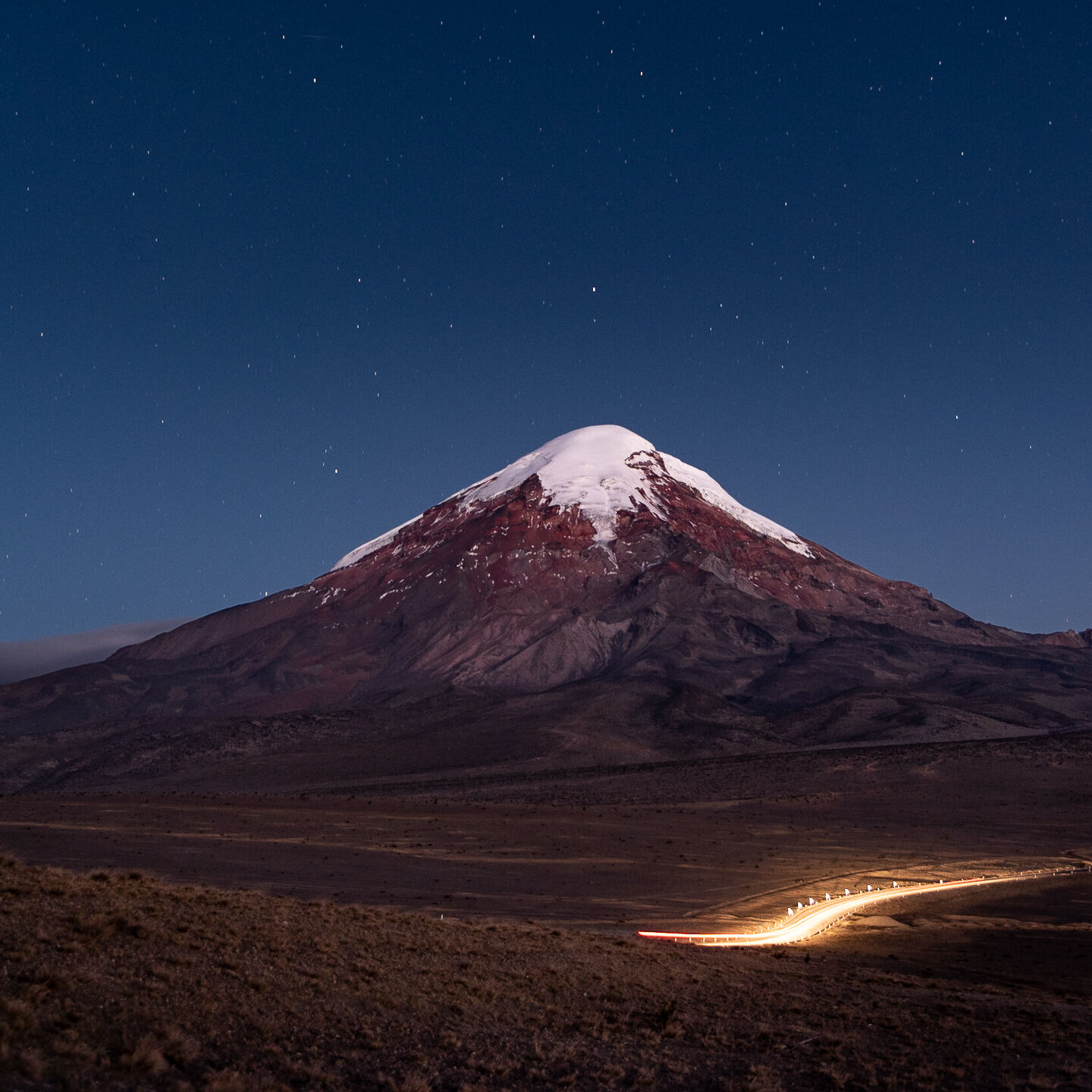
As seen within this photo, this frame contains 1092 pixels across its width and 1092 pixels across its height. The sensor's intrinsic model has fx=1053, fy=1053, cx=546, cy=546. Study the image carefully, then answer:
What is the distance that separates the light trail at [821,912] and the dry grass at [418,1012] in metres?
4.76

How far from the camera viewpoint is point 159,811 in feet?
171

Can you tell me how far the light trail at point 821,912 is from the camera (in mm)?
25672

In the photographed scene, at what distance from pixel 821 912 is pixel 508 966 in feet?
53.0

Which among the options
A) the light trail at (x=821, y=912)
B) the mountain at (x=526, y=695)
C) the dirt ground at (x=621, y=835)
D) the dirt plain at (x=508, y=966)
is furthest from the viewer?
the mountain at (x=526, y=695)

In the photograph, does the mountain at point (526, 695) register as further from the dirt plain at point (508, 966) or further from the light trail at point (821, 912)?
→ the light trail at point (821, 912)

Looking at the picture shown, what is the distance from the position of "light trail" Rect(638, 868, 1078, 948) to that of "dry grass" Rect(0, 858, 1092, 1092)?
4764 millimetres

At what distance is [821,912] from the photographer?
102ft

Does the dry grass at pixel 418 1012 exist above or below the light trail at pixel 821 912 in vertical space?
above

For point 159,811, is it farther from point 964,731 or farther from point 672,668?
point 672,668

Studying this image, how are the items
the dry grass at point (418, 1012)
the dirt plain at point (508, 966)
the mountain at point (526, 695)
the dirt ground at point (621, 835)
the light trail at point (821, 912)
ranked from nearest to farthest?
the dry grass at point (418, 1012) < the dirt plain at point (508, 966) < the light trail at point (821, 912) < the dirt ground at point (621, 835) < the mountain at point (526, 695)

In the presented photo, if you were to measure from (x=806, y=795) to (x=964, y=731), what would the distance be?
56235 mm

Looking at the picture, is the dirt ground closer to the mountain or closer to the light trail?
the light trail

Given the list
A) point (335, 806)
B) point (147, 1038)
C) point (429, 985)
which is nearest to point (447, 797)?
point (335, 806)

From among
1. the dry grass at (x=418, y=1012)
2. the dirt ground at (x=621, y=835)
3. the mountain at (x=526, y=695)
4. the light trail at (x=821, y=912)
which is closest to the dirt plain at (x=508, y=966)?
the dry grass at (x=418, y=1012)
